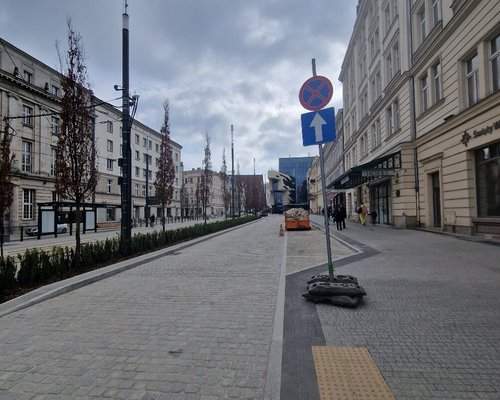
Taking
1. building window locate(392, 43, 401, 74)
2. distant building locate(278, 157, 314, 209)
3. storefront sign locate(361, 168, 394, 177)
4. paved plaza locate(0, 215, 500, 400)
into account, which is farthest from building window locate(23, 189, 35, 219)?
distant building locate(278, 157, 314, 209)

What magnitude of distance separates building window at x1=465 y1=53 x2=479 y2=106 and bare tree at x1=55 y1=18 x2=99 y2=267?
15011 mm

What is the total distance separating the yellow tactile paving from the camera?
9.49 feet

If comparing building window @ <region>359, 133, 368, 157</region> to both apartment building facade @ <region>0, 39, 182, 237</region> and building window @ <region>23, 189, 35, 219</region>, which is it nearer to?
apartment building facade @ <region>0, 39, 182, 237</region>

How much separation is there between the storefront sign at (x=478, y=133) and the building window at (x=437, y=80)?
12.5 ft

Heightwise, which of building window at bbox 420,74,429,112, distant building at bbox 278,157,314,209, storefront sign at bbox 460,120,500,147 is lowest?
storefront sign at bbox 460,120,500,147

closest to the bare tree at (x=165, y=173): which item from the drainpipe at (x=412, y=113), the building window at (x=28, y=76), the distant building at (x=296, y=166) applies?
the drainpipe at (x=412, y=113)

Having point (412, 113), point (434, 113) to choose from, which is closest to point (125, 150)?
point (434, 113)

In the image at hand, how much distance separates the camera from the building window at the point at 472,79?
14199mm

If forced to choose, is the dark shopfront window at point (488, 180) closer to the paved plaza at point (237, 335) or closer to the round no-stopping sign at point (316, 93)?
the paved plaza at point (237, 335)

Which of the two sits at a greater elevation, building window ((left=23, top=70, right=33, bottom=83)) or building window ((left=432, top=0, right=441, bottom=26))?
building window ((left=23, top=70, right=33, bottom=83))

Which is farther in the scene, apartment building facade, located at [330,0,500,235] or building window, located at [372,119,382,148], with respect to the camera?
building window, located at [372,119,382,148]

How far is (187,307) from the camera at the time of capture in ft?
18.1

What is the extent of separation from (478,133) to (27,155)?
129 feet

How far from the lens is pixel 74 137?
9570mm
